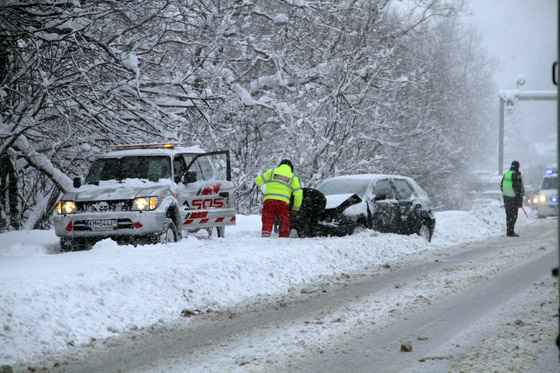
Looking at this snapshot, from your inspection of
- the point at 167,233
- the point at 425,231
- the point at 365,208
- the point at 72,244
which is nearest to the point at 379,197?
the point at 365,208

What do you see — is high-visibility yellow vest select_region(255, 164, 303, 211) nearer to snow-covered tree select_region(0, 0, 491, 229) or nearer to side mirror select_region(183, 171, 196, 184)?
side mirror select_region(183, 171, 196, 184)

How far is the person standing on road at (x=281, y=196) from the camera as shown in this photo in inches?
479

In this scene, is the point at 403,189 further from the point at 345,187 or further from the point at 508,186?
the point at 508,186

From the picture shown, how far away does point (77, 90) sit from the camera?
11977 millimetres

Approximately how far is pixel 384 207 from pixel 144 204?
5452 millimetres

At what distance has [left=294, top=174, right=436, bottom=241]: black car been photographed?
1219 cm

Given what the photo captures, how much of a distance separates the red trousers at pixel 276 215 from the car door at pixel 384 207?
1.86 m

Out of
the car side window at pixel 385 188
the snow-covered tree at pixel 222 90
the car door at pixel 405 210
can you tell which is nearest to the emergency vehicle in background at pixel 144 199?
the snow-covered tree at pixel 222 90

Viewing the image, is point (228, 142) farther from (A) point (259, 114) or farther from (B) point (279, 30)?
(B) point (279, 30)

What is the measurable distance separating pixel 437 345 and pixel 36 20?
8622 millimetres

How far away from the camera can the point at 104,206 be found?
10094 millimetres

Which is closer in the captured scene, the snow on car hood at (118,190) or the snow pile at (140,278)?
the snow pile at (140,278)

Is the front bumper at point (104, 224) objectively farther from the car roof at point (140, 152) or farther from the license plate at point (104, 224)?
the car roof at point (140, 152)

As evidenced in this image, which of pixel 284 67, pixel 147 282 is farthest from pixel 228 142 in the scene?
pixel 147 282
